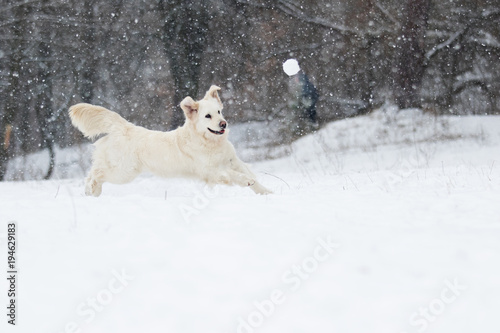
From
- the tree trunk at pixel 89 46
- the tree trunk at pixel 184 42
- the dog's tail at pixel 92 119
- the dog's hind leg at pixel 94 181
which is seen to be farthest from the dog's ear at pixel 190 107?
the tree trunk at pixel 89 46

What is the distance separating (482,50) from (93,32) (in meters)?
10.5

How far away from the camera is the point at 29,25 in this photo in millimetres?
12109

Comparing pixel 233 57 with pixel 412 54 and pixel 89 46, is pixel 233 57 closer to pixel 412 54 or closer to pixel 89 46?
pixel 89 46

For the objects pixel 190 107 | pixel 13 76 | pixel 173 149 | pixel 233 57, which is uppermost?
pixel 233 57

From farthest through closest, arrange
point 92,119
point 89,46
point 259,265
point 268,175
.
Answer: point 89,46 < point 268,175 < point 92,119 < point 259,265

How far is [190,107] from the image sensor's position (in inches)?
207

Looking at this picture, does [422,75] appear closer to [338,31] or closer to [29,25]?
[338,31]

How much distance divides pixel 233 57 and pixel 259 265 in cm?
1140

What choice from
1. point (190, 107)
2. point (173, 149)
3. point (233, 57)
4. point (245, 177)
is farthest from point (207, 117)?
point (233, 57)

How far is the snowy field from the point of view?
186 centimetres

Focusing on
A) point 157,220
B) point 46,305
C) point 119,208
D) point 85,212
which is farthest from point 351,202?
point 46,305

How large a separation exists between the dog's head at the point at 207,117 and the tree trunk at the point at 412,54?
810cm

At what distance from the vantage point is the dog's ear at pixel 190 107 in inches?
205

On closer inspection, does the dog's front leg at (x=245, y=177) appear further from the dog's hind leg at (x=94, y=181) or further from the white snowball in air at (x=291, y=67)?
the white snowball in air at (x=291, y=67)
